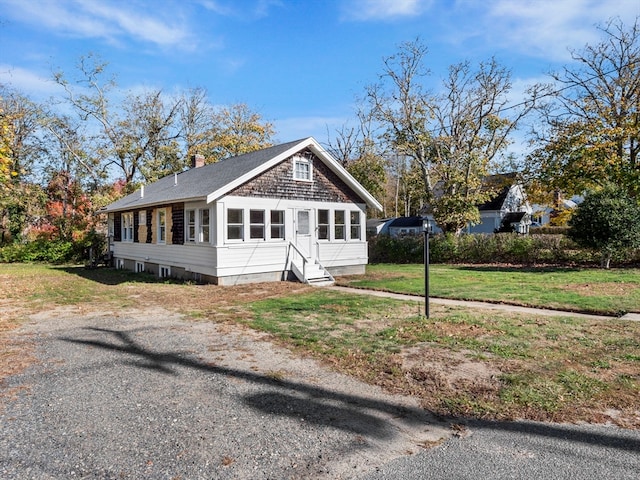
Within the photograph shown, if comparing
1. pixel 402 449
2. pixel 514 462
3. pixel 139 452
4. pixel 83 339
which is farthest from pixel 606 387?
pixel 83 339

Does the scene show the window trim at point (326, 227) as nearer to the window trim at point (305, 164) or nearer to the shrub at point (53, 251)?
Result: the window trim at point (305, 164)

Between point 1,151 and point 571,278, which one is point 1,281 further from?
point 571,278

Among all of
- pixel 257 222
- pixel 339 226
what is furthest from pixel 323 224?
pixel 257 222

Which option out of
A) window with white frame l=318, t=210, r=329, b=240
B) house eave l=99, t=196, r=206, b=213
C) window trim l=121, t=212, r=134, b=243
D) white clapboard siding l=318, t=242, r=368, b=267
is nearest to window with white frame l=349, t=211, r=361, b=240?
white clapboard siding l=318, t=242, r=368, b=267

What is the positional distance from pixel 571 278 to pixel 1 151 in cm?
1775

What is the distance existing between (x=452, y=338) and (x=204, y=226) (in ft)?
34.7

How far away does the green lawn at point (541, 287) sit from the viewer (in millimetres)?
9836

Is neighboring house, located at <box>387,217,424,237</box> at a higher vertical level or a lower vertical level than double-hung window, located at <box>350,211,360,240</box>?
higher

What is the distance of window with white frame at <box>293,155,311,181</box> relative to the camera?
16.3 meters

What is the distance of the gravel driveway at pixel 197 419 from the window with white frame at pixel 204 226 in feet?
28.6

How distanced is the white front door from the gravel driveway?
399 inches

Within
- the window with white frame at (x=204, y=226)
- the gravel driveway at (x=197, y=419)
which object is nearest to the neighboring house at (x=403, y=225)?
the window with white frame at (x=204, y=226)

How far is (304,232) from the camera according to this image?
654 inches

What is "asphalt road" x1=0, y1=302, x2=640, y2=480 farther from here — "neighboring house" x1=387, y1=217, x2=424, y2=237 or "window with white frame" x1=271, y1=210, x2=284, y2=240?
"neighboring house" x1=387, y1=217, x2=424, y2=237
